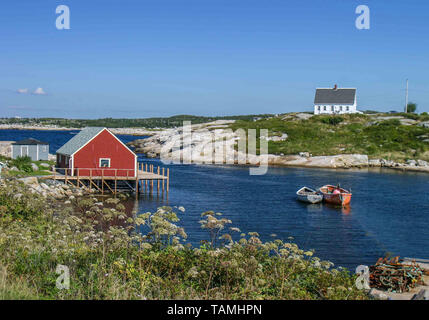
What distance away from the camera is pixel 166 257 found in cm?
1037

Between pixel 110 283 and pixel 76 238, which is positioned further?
pixel 76 238

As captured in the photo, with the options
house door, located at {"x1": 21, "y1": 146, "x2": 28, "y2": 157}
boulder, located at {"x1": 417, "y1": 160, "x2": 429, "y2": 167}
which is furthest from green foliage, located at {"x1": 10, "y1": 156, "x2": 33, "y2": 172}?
boulder, located at {"x1": 417, "y1": 160, "x2": 429, "y2": 167}

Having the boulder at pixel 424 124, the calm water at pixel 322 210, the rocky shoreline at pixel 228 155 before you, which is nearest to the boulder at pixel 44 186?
the calm water at pixel 322 210

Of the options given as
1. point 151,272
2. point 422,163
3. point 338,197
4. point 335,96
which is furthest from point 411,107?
point 151,272

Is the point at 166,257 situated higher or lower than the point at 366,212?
higher

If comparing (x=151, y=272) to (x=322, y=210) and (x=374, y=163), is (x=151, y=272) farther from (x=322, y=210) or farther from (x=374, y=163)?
(x=374, y=163)

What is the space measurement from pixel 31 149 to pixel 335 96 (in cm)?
8195

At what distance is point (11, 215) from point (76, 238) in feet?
17.0

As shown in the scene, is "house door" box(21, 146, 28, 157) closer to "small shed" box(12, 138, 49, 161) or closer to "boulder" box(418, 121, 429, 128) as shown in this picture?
"small shed" box(12, 138, 49, 161)

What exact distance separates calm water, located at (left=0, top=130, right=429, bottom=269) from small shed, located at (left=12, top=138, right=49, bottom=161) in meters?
15.5

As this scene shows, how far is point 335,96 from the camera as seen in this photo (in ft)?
376

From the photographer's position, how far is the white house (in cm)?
11212
